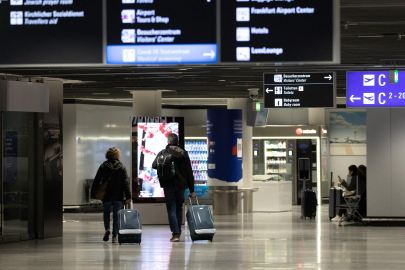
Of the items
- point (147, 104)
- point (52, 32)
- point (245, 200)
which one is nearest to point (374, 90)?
point (52, 32)

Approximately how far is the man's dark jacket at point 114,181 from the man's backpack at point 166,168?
0.55 metres

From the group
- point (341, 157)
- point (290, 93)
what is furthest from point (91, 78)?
point (341, 157)

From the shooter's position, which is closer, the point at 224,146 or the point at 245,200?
the point at 224,146

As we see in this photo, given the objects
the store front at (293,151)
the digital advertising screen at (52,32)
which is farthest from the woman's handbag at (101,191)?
the store front at (293,151)

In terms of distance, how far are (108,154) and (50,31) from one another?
4.52 meters

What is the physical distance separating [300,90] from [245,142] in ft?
24.4

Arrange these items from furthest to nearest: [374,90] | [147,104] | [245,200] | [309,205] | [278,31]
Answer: [245,200] < [309,205] < [147,104] < [374,90] < [278,31]

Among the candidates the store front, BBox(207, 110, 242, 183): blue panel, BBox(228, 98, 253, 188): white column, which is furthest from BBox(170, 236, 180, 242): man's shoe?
the store front

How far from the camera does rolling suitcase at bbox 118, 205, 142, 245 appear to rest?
1045 cm

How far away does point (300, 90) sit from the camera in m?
11.3

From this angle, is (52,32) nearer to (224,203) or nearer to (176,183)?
(176,183)

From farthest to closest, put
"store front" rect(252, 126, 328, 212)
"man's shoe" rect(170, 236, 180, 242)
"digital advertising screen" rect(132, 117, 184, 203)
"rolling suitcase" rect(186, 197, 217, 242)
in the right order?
"store front" rect(252, 126, 328, 212) < "digital advertising screen" rect(132, 117, 184, 203) < "man's shoe" rect(170, 236, 180, 242) < "rolling suitcase" rect(186, 197, 217, 242)

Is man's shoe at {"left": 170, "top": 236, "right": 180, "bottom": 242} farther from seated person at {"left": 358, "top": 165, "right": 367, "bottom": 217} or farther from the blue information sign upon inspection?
seated person at {"left": 358, "top": 165, "right": 367, "bottom": 217}

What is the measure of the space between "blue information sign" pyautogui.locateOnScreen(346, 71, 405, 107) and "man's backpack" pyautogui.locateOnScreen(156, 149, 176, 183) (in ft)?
9.85
